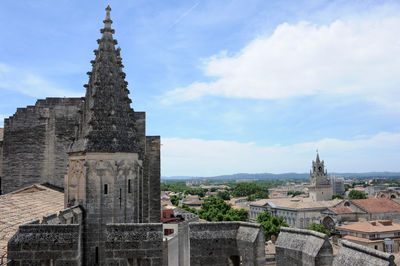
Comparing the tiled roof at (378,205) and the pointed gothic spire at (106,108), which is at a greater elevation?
the pointed gothic spire at (106,108)

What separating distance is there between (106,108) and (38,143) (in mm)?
9467

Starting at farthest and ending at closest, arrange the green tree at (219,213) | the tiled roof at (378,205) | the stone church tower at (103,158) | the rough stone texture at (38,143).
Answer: the tiled roof at (378,205)
the green tree at (219,213)
the rough stone texture at (38,143)
the stone church tower at (103,158)

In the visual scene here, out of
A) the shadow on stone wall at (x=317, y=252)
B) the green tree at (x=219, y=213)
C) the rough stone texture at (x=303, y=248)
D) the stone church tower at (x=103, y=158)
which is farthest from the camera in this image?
the green tree at (x=219, y=213)

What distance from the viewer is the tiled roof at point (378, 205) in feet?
306

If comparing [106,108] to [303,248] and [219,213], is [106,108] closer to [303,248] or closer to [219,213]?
[303,248]

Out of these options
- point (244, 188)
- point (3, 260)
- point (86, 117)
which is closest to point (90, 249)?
point (3, 260)

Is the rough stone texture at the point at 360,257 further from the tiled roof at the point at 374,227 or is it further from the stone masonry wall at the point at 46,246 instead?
the tiled roof at the point at 374,227

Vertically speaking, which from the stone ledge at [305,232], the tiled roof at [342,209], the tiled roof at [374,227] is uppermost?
the stone ledge at [305,232]

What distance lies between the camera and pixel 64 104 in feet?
63.7

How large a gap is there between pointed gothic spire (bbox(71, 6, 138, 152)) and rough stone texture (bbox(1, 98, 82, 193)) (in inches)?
276

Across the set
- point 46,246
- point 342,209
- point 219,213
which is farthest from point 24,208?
point 342,209

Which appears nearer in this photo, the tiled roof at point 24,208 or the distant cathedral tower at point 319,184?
the tiled roof at point 24,208

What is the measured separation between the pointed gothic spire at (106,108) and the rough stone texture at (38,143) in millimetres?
7022

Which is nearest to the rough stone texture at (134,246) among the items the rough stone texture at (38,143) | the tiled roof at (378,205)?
the rough stone texture at (38,143)
